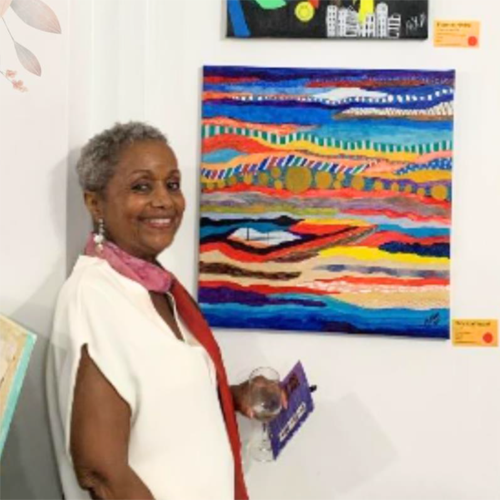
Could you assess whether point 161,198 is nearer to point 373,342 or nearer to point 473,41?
point 373,342

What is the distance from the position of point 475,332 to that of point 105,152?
103cm

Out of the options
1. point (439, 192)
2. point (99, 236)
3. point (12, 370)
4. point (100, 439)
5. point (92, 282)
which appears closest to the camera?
point (12, 370)

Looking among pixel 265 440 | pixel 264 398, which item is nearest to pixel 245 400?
pixel 264 398

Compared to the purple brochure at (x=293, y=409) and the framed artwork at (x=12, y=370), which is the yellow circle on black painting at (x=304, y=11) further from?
the framed artwork at (x=12, y=370)

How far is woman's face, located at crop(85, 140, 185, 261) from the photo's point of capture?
5.24 feet

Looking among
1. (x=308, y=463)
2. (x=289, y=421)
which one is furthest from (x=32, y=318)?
(x=308, y=463)

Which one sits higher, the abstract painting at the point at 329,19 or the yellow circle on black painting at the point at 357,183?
the abstract painting at the point at 329,19

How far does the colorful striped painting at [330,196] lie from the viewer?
2.00 meters

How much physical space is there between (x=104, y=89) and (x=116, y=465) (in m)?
0.91

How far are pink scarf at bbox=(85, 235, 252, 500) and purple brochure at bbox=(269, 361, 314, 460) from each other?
0.16 m

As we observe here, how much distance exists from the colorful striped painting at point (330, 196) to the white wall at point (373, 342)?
0.05 meters

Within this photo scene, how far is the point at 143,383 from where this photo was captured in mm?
1459

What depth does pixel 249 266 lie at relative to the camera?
205cm

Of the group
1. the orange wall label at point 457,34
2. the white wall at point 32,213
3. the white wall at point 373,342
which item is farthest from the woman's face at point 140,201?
the orange wall label at point 457,34
